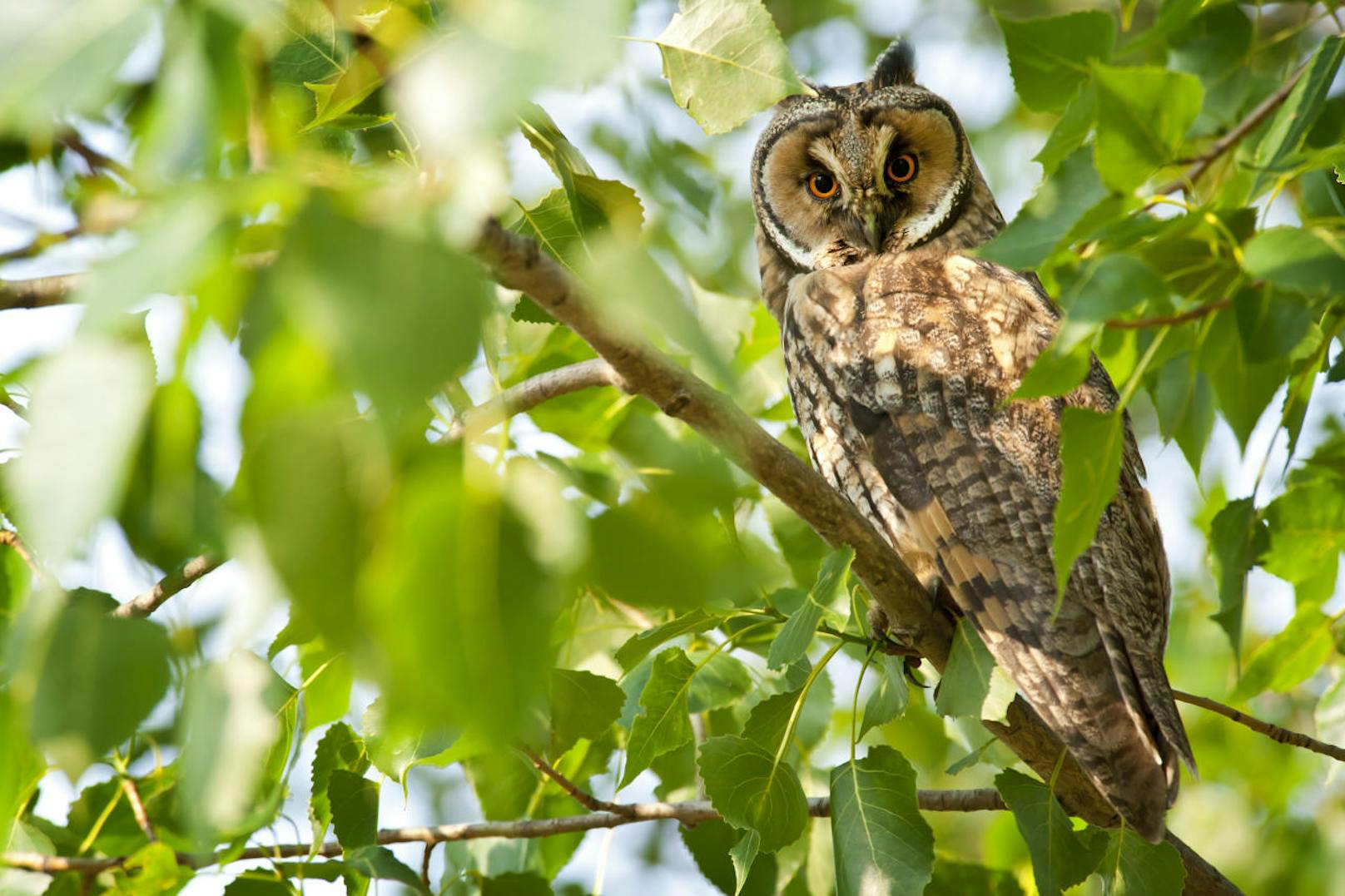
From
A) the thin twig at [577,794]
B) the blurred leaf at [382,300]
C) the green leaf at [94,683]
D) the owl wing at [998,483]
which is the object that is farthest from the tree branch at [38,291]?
the owl wing at [998,483]

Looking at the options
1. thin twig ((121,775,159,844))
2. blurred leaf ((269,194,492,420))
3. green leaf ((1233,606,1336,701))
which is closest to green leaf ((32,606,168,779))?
blurred leaf ((269,194,492,420))

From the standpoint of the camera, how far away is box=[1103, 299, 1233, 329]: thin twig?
0.93m

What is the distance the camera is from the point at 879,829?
1460 mm

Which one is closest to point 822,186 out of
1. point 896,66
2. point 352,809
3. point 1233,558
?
point 896,66

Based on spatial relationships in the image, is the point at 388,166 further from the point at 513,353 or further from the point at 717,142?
the point at 717,142

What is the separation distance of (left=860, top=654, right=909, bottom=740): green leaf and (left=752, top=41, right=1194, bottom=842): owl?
0.23 meters

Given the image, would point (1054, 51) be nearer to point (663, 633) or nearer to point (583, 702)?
point (663, 633)

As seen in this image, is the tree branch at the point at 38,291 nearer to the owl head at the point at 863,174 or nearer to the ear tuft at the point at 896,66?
the owl head at the point at 863,174

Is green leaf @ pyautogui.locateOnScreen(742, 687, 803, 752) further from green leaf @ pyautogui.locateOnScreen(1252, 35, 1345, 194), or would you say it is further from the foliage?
green leaf @ pyautogui.locateOnScreen(1252, 35, 1345, 194)

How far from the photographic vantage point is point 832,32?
5449 millimetres

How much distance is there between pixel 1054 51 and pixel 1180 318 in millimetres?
356

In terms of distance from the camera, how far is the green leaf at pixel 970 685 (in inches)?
60.2

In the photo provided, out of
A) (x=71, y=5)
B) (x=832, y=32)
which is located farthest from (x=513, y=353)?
(x=832, y=32)

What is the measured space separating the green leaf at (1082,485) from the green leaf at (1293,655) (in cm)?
96
